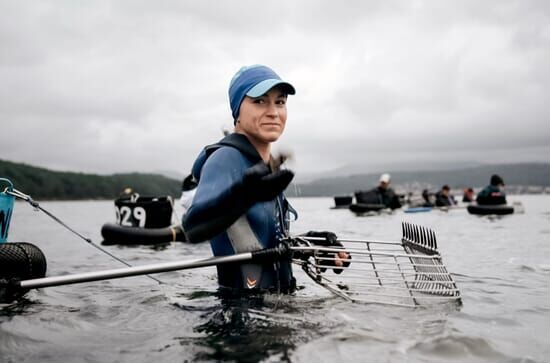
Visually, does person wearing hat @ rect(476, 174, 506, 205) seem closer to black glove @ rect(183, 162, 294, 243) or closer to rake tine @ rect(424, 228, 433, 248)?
rake tine @ rect(424, 228, 433, 248)

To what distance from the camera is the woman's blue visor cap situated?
408cm

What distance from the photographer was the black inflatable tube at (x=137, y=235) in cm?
1432

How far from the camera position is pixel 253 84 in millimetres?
4191

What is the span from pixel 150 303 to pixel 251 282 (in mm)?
1557

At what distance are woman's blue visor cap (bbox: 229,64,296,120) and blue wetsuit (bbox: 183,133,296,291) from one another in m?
0.36

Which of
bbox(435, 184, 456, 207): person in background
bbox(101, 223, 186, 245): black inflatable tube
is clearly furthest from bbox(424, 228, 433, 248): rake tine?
bbox(435, 184, 456, 207): person in background

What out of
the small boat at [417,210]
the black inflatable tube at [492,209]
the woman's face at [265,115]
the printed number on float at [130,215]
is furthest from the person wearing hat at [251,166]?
the small boat at [417,210]

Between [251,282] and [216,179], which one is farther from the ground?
[216,179]

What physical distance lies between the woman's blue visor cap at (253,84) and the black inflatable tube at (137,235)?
1063 cm

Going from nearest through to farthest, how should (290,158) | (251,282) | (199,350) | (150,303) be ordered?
1. (199,350)
2. (290,158)
3. (251,282)
4. (150,303)

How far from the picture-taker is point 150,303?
5.17 meters

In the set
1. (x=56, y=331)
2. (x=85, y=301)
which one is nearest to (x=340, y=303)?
(x=56, y=331)

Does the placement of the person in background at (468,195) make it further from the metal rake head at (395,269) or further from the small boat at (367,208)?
the metal rake head at (395,269)

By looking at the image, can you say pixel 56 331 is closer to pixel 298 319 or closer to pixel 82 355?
pixel 82 355
